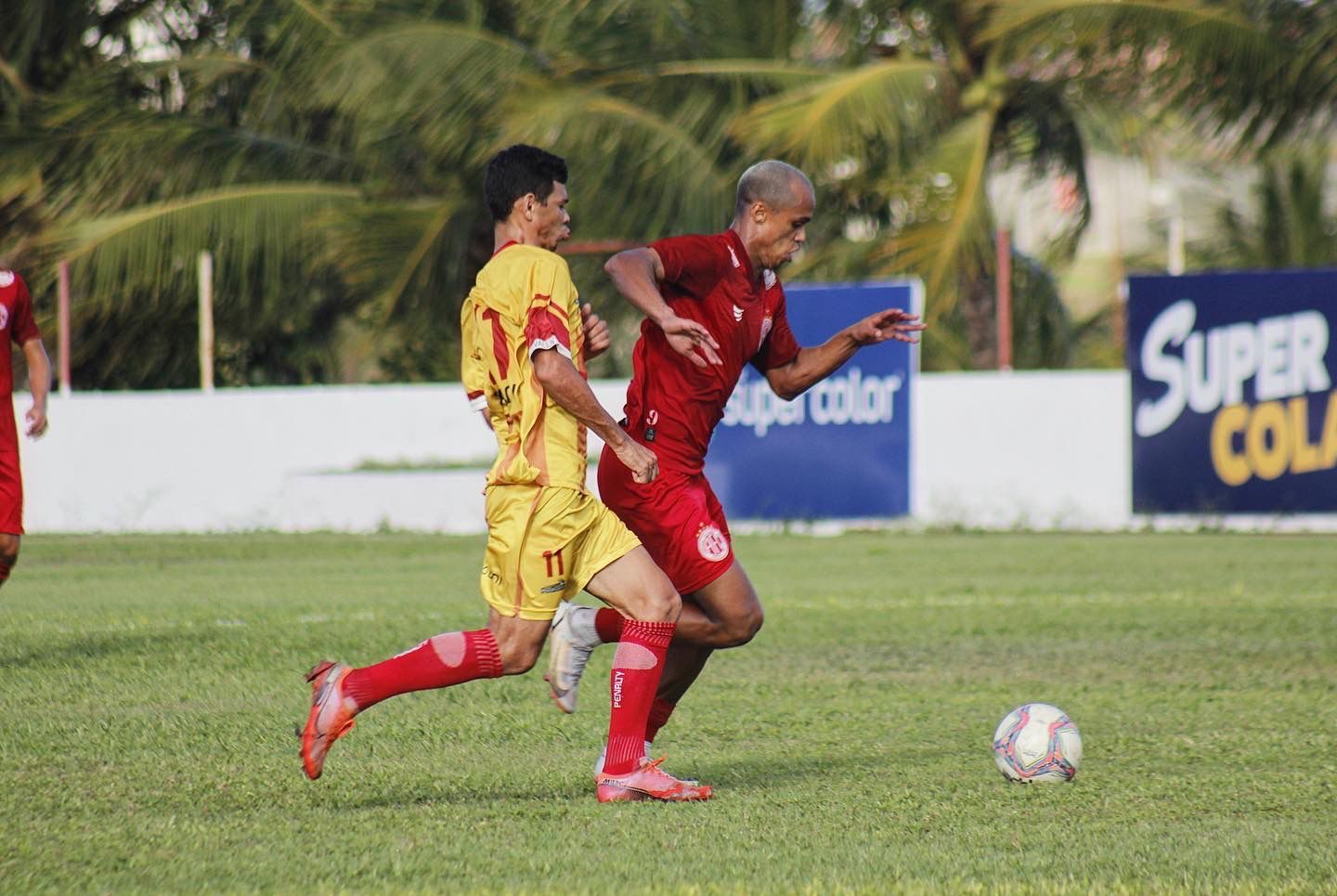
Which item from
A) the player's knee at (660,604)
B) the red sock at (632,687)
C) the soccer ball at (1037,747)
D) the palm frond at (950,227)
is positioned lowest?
the soccer ball at (1037,747)

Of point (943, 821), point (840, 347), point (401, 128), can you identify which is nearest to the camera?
point (943, 821)

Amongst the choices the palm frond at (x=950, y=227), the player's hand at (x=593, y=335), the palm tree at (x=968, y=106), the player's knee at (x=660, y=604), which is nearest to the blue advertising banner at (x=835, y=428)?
the palm frond at (x=950, y=227)

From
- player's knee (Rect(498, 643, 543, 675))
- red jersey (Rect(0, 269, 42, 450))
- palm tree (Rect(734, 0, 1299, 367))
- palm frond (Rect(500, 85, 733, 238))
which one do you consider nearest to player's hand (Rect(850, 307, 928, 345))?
player's knee (Rect(498, 643, 543, 675))

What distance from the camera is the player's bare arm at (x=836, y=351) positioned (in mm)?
6539

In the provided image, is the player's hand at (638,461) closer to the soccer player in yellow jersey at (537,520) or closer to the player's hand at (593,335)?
the soccer player in yellow jersey at (537,520)

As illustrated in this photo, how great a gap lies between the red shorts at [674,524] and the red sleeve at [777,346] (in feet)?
2.19

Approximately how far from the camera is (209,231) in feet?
81.9

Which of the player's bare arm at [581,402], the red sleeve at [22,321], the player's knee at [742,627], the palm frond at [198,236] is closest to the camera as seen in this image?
the player's bare arm at [581,402]

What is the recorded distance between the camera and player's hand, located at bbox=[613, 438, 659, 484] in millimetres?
5430

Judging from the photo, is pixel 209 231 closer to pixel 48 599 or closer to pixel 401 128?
pixel 401 128

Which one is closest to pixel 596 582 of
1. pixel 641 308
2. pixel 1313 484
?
pixel 641 308

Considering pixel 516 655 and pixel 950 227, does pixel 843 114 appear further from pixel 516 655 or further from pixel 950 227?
pixel 516 655

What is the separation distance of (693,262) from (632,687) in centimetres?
132

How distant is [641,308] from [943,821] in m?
1.66
